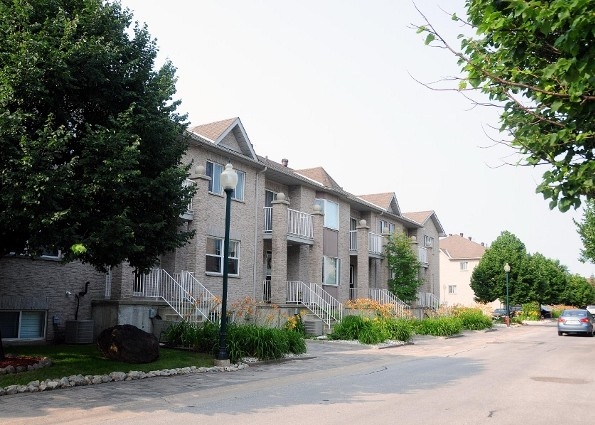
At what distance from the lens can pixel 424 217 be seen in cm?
4822

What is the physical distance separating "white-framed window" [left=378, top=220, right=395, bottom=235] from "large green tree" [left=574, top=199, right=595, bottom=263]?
39.2 ft

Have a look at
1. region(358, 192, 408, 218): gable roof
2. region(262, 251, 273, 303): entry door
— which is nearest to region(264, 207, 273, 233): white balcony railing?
region(262, 251, 273, 303): entry door

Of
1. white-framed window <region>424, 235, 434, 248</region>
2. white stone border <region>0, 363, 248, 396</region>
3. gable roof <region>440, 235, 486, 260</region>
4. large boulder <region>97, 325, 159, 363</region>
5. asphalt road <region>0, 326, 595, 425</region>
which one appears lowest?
asphalt road <region>0, 326, 595, 425</region>

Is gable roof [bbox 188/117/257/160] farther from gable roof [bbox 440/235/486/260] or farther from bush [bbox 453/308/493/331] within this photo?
gable roof [bbox 440/235/486/260]

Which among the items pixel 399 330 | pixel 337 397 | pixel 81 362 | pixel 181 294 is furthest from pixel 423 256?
pixel 337 397

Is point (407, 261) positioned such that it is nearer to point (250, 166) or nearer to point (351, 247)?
point (351, 247)

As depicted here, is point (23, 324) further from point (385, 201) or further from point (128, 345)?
point (385, 201)

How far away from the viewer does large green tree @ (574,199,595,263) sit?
3033 cm

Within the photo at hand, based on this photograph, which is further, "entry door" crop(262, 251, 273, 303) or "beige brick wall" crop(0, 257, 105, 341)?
"entry door" crop(262, 251, 273, 303)

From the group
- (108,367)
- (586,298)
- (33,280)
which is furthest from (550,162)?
(586,298)

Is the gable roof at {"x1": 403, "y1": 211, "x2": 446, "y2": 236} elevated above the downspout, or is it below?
above

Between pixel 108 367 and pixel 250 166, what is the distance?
567 inches

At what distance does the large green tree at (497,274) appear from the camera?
51188 mm

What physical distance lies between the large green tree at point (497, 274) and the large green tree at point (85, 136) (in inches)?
1705
